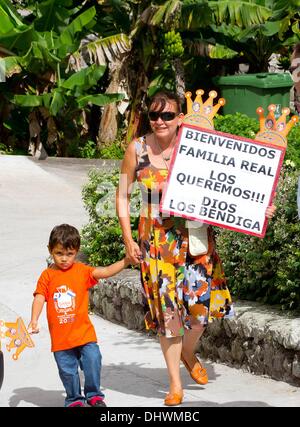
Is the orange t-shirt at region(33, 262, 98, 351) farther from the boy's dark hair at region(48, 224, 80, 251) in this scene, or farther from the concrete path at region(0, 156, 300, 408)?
the concrete path at region(0, 156, 300, 408)

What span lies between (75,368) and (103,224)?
2909 millimetres

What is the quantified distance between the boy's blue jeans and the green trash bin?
37.7 feet

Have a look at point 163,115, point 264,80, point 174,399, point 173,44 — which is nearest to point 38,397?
point 174,399

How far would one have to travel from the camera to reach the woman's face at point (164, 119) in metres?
5.38

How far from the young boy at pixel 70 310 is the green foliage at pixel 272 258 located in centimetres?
127

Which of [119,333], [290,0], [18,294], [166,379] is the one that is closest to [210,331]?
[166,379]

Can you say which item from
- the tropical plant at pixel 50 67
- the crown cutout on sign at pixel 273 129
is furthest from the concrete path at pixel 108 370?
the tropical plant at pixel 50 67

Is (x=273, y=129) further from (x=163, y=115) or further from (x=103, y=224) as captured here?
(x=103, y=224)

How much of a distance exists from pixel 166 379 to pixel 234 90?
11249 mm

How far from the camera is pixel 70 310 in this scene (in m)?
5.16

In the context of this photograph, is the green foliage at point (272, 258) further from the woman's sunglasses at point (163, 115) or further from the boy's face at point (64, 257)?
the boy's face at point (64, 257)

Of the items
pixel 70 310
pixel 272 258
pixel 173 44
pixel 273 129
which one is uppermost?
pixel 173 44

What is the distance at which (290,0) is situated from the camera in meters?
15.5

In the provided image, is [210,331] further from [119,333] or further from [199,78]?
[199,78]
